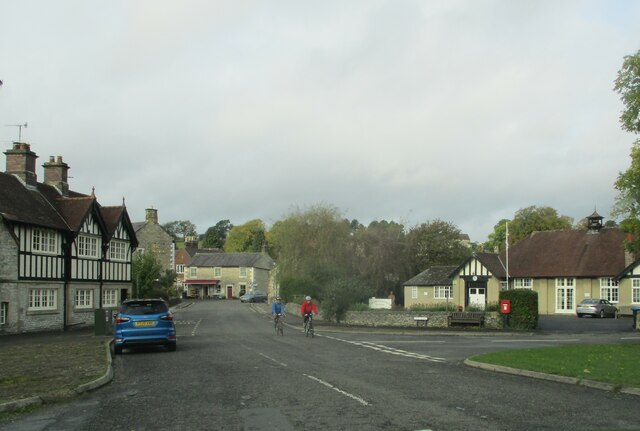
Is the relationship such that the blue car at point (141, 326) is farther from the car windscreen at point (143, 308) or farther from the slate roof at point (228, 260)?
the slate roof at point (228, 260)

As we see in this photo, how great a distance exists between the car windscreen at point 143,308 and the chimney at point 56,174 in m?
23.5

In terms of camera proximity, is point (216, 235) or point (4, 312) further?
point (216, 235)

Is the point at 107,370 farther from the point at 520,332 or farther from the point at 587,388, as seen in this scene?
the point at 520,332

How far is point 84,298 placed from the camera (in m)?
38.3

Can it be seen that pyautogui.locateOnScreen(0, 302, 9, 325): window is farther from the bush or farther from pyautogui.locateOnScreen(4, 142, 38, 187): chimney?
the bush

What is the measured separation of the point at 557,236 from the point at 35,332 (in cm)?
4227

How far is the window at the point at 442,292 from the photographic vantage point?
5256cm

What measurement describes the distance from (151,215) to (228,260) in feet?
69.9

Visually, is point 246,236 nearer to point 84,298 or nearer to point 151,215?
point 151,215

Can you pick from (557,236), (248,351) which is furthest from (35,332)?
(557,236)

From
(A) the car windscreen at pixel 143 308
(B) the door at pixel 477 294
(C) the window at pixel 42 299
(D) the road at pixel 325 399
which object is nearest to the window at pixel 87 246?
(C) the window at pixel 42 299

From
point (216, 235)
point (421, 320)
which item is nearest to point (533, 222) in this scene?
point (421, 320)

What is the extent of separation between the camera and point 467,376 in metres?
14.0

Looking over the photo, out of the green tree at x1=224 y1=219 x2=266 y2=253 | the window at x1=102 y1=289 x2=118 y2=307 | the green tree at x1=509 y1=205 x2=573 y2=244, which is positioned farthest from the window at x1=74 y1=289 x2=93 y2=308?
the green tree at x1=224 y1=219 x2=266 y2=253
